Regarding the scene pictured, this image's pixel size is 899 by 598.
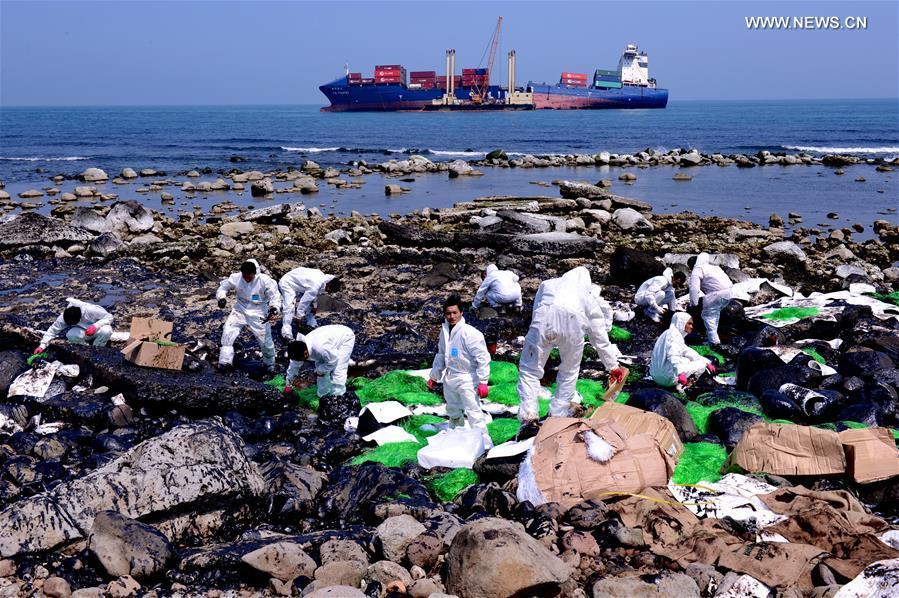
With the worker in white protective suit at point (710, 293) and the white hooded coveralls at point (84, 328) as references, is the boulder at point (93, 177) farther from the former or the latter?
the worker in white protective suit at point (710, 293)

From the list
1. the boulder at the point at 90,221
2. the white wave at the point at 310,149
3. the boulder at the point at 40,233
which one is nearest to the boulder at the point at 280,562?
the boulder at the point at 40,233

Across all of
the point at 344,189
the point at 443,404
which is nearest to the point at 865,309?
the point at 443,404

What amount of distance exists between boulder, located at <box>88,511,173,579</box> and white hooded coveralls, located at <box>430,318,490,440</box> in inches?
109

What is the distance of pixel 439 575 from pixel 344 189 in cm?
2285

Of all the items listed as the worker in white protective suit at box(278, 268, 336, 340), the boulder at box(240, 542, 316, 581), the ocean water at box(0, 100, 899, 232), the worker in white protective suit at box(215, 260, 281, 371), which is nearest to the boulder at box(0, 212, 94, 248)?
the ocean water at box(0, 100, 899, 232)

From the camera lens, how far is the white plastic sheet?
562 cm

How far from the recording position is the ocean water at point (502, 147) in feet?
74.1

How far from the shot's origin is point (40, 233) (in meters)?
14.4

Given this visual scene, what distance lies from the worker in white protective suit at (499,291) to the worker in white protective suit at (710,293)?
2.38 m

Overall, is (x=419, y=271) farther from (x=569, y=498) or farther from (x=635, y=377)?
(x=569, y=498)

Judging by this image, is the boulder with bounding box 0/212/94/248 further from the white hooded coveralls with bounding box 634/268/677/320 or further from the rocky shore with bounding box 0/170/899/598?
the white hooded coveralls with bounding box 634/268/677/320

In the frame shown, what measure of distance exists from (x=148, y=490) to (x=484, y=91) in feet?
285

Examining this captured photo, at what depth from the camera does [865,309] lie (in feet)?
29.5

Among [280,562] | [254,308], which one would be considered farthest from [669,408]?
[254,308]
